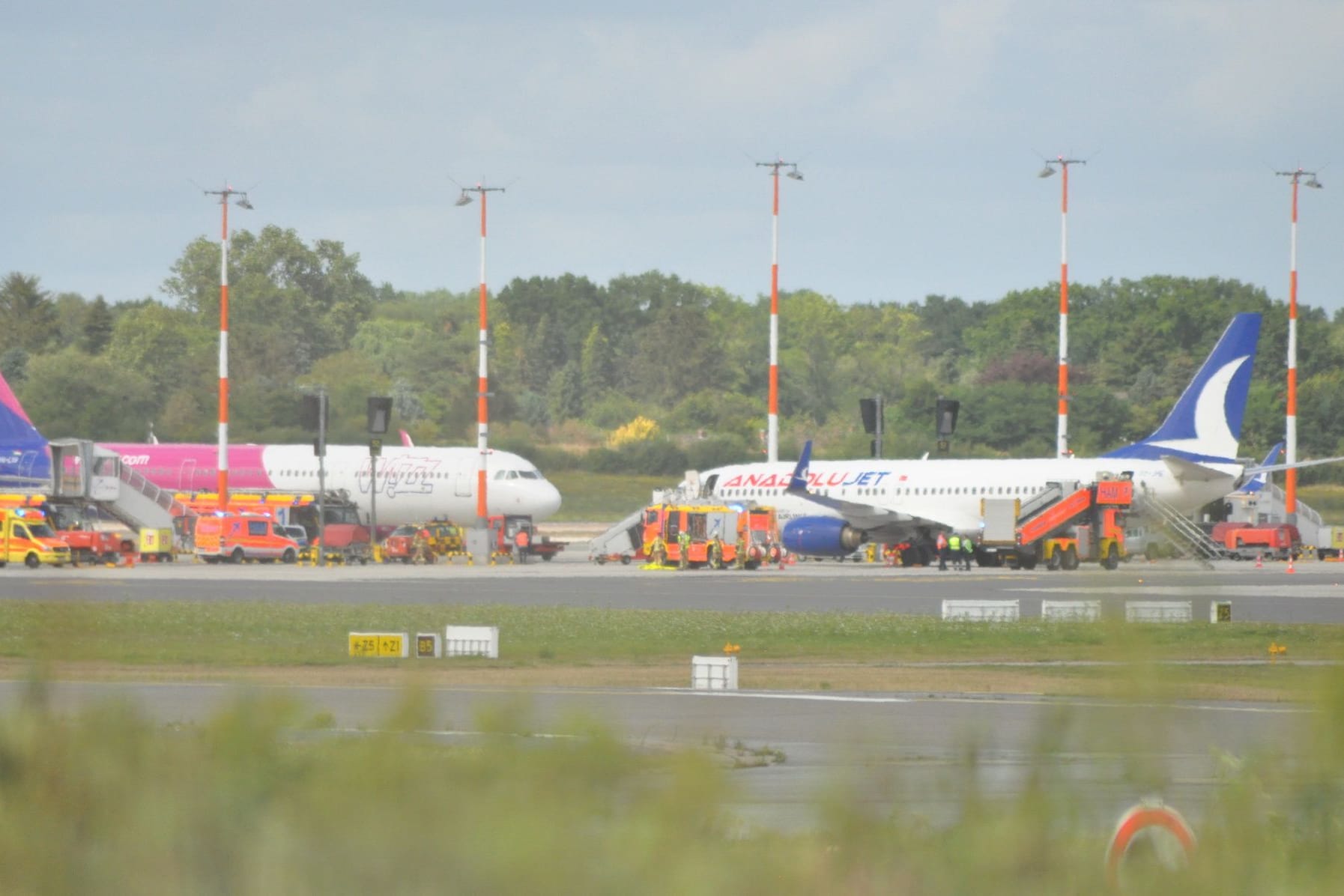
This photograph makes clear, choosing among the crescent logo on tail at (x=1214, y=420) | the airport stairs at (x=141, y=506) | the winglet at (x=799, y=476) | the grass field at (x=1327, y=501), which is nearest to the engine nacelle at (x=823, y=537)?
the winglet at (x=799, y=476)

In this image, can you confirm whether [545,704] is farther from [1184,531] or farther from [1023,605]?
[1184,531]

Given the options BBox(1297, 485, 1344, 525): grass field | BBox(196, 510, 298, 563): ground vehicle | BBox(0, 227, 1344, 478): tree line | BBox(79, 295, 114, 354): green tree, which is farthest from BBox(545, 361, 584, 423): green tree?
BBox(196, 510, 298, 563): ground vehicle

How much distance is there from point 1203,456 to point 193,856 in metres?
65.5

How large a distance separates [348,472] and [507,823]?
230 ft

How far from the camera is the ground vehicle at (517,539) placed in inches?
2680

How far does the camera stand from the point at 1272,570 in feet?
194

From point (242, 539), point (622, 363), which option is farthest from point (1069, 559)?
point (622, 363)

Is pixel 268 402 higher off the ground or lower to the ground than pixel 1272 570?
higher

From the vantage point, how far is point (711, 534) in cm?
6412

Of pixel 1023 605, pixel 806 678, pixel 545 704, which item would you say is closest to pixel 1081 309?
pixel 1023 605

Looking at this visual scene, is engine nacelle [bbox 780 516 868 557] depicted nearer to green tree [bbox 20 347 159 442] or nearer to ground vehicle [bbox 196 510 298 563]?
ground vehicle [bbox 196 510 298 563]

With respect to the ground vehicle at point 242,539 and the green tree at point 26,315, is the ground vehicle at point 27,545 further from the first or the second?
the green tree at point 26,315

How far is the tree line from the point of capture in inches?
3738

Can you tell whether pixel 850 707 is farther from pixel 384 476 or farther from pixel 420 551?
pixel 384 476
